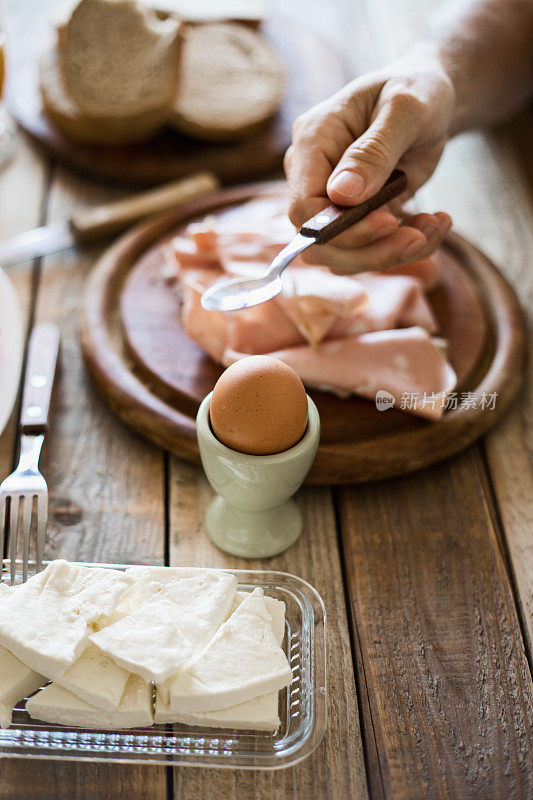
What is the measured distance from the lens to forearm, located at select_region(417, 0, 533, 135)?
1521 mm

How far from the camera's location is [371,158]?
1.12 m

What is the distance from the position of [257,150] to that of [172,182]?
0.20 m

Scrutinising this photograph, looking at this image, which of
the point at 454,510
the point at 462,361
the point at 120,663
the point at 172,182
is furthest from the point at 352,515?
the point at 172,182

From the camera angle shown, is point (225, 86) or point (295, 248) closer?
point (295, 248)

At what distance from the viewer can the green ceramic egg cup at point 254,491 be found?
0.96 meters

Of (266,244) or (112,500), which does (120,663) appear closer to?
(112,500)

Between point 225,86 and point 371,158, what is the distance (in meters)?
0.70

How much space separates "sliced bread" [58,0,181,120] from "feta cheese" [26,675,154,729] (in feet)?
3.81

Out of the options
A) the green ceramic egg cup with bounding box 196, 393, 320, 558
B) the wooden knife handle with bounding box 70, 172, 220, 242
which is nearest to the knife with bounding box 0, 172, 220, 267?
the wooden knife handle with bounding box 70, 172, 220, 242

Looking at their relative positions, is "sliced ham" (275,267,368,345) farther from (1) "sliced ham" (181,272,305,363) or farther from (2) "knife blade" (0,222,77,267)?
(2) "knife blade" (0,222,77,267)

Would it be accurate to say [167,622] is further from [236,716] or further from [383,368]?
[383,368]

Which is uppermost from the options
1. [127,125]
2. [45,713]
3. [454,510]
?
[127,125]

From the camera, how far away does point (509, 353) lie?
1.33 metres

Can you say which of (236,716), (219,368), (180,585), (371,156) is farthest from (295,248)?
(236,716)
